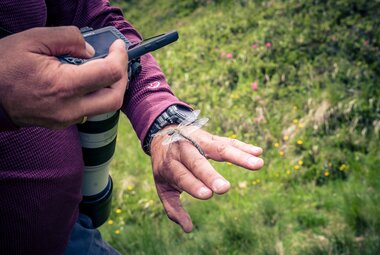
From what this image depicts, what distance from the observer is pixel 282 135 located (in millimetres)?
4824

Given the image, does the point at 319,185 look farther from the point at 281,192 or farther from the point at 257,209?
the point at 257,209

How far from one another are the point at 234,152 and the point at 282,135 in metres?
3.52

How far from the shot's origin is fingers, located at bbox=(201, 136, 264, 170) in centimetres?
135

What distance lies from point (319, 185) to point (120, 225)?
184 centimetres

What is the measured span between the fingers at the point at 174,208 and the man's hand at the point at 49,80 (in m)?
0.52

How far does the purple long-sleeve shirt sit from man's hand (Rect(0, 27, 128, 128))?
34cm

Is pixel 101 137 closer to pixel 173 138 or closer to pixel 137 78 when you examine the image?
pixel 137 78

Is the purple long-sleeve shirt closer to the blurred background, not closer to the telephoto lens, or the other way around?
the telephoto lens

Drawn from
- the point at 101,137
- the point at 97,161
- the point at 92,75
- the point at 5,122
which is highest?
the point at 92,75

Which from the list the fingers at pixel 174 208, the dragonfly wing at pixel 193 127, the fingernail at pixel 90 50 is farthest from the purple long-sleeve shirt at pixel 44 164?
the fingernail at pixel 90 50

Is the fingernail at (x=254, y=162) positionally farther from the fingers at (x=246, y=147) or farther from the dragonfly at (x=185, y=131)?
the dragonfly at (x=185, y=131)

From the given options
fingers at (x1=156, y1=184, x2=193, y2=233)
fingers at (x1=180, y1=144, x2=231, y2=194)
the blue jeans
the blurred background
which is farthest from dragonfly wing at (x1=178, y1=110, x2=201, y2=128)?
the blurred background

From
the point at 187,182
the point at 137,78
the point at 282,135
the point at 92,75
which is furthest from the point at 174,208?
the point at 282,135

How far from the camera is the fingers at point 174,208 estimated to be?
1.52m
